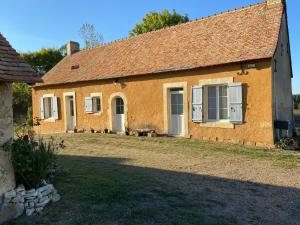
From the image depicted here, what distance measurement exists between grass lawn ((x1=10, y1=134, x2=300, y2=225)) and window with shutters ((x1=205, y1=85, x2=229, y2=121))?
6.39 feet

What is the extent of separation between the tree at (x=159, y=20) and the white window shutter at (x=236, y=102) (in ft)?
66.2

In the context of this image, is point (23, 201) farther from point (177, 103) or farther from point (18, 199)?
point (177, 103)

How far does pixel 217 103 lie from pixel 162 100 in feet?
8.05

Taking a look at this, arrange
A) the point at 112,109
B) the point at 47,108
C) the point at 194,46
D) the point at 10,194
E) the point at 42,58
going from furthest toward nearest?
the point at 42,58, the point at 47,108, the point at 112,109, the point at 194,46, the point at 10,194

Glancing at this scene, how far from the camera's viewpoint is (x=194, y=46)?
1308 cm

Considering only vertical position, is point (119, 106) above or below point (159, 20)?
below

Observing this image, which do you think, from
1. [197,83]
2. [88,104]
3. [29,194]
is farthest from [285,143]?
[88,104]

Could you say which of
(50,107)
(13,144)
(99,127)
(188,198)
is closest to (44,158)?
(13,144)

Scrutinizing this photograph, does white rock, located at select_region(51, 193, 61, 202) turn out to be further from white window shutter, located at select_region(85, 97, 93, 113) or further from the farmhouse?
white window shutter, located at select_region(85, 97, 93, 113)

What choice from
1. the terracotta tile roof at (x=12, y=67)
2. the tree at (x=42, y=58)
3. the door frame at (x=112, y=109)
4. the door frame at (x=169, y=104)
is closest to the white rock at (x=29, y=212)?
the terracotta tile roof at (x=12, y=67)

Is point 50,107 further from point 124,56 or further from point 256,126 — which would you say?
point 256,126

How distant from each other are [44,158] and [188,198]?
258 cm

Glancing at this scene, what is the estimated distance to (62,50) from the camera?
30891 millimetres

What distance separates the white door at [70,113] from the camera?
1772cm
